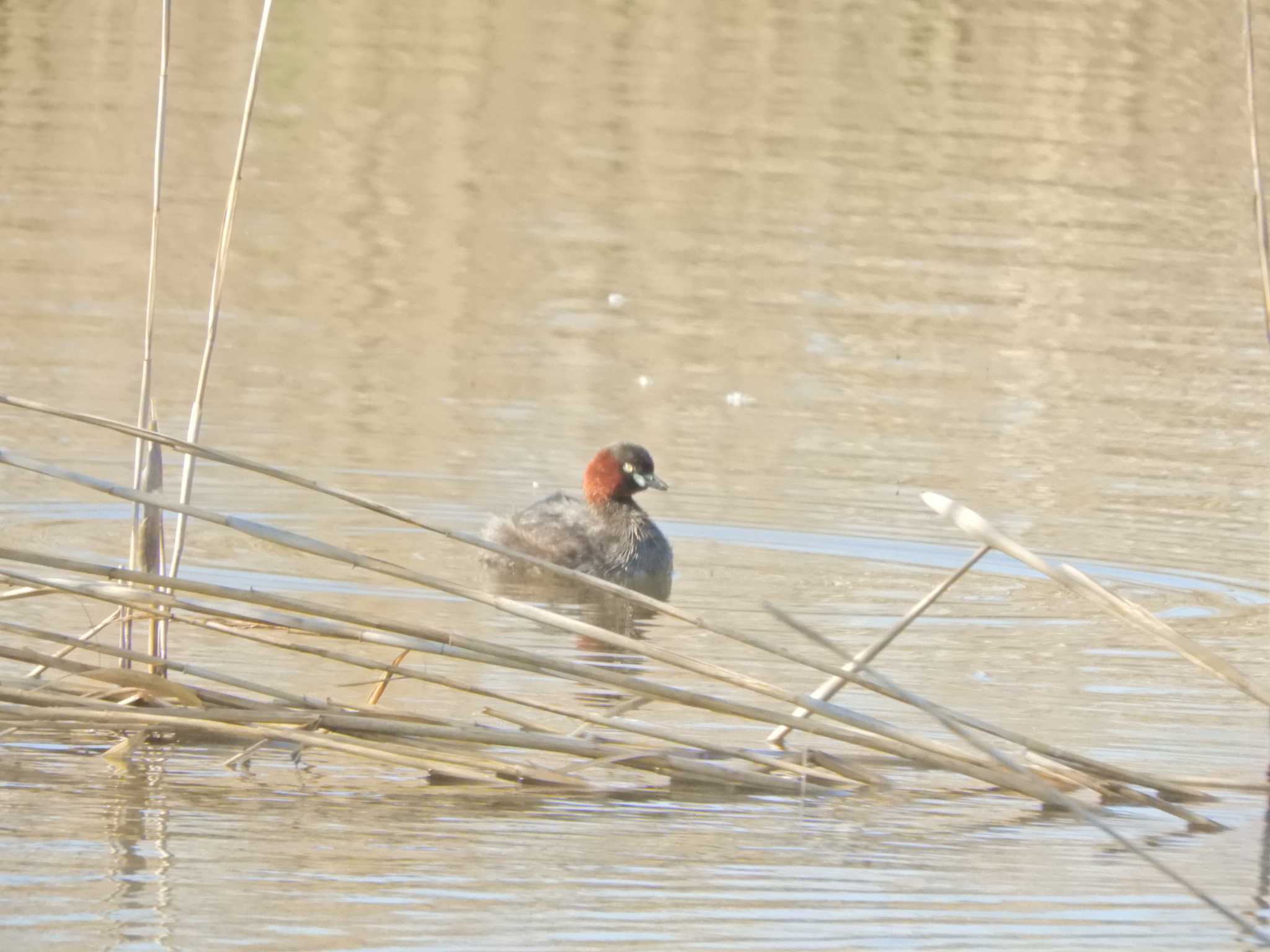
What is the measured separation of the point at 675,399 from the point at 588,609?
3133mm

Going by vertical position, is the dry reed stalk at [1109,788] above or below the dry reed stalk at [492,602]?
below

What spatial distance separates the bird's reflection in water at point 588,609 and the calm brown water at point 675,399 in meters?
0.15

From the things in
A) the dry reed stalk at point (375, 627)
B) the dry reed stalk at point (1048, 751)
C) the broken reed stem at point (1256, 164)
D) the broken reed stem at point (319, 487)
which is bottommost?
the dry reed stalk at point (1048, 751)

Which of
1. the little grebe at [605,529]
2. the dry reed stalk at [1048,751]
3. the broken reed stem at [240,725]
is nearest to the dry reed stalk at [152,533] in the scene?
the broken reed stem at [240,725]

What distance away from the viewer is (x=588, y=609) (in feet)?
26.8

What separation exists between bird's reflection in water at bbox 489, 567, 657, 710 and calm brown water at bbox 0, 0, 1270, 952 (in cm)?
15

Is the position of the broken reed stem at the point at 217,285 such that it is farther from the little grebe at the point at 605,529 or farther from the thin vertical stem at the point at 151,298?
the little grebe at the point at 605,529

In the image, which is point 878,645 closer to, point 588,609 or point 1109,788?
point 1109,788

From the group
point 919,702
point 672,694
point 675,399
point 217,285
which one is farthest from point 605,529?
point 919,702

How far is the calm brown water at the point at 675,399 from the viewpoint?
454 centimetres

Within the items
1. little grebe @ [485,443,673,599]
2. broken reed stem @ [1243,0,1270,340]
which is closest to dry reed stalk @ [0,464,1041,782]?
broken reed stem @ [1243,0,1270,340]

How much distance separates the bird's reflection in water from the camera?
7.14 meters

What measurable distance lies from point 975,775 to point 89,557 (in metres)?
4.15

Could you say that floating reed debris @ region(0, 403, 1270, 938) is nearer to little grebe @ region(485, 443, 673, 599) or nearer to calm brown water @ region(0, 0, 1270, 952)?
calm brown water @ region(0, 0, 1270, 952)
